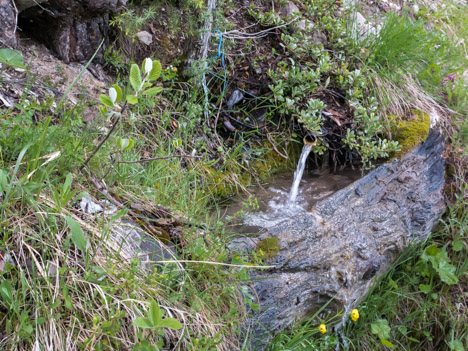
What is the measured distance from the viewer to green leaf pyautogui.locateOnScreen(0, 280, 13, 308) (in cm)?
144

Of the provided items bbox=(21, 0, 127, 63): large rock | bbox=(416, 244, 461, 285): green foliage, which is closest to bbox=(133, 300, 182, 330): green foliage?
bbox=(21, 0, 127, 63): large rock

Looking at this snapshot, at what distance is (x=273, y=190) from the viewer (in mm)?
3135

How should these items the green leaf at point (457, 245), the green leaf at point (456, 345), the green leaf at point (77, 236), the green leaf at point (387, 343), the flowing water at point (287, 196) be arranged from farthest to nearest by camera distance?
the green leaf at point (457, 245)
the green leaf at point (456, 345)
the green leaf at point (387, 343)
the flowing water at point (287, 196)
the green leaf at point (77, 236)

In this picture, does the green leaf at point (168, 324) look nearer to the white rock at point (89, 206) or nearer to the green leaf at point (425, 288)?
the white rock at point (89, 206)

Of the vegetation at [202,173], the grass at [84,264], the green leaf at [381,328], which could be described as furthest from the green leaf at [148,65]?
the green leaf at [381,328]

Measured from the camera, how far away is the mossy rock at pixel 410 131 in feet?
11.1

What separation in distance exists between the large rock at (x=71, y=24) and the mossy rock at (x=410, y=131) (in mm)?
2242

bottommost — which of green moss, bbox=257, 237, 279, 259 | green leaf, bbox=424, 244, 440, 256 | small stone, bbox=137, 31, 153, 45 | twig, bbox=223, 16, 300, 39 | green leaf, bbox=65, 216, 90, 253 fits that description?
green leaf, bbox=424, 244, 440, 256

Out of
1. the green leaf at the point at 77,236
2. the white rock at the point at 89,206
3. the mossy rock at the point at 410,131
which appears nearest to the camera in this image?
the green leaf at the point at 77,236

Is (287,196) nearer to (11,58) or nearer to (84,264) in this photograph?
(84,264)

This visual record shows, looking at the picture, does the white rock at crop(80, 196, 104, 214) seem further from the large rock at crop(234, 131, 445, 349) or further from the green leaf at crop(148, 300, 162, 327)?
the large rock at crop(234, 131, 445, 349)

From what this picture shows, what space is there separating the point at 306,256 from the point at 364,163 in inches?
39.0

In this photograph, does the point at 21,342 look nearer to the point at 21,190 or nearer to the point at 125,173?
the point at 21,190

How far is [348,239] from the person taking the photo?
9.29 ft
